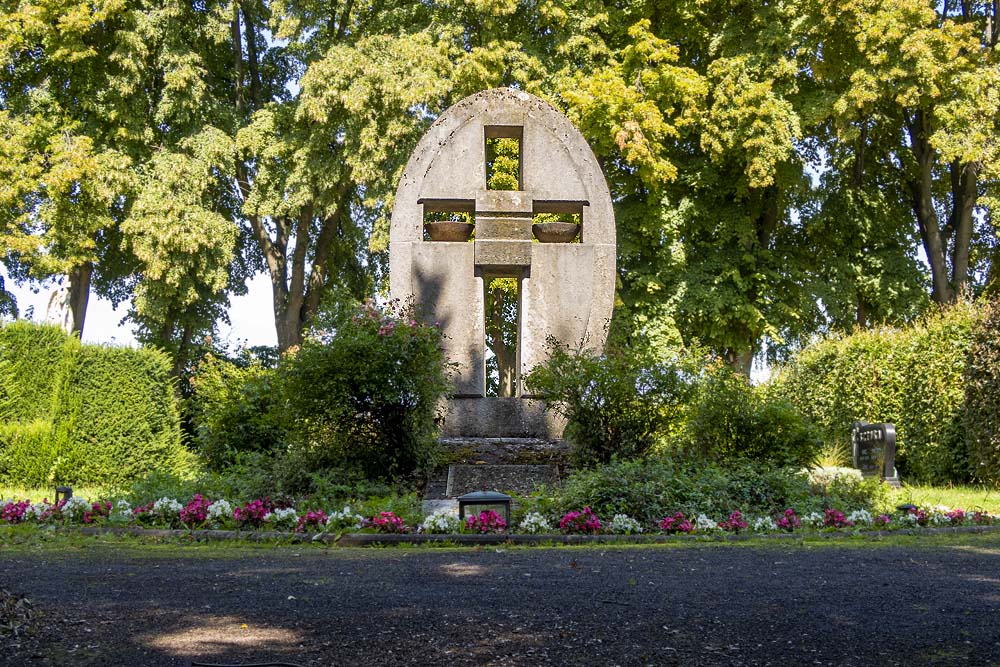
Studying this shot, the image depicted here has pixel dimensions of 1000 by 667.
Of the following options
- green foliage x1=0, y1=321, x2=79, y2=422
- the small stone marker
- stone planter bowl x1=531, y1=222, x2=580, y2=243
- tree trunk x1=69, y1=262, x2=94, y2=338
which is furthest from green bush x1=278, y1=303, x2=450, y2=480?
tree trunk x1=69, y1=262, x2=94, y2=338

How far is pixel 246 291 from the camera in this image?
2838 centimetres

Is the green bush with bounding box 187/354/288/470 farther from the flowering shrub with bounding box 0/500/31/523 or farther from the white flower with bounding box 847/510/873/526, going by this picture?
the white flower with bounding box 847/510/873/526

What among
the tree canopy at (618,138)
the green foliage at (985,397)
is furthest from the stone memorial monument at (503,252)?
the tree canopy at (618,138)

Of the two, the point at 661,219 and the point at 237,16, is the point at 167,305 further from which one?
the point at 661,219

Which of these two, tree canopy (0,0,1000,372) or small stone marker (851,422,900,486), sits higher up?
tree canopy (0,0,1000,372)

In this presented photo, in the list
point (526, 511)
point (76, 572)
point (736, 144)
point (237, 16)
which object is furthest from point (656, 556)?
point (237, 16)

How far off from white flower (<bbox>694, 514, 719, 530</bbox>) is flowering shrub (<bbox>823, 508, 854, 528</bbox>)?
→ 3.50 ft

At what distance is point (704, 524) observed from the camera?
837 centimetres

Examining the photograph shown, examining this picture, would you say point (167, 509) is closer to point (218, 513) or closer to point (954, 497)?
point (218, 513)

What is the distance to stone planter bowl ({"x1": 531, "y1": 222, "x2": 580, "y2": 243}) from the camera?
522 inches

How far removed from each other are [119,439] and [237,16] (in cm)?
1489

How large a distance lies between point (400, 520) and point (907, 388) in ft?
34.8

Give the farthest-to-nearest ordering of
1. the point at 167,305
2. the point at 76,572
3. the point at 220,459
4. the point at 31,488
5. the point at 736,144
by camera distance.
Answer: the point at 167,305
the point at 736,144
the point at 31,488
the point at 220,459
the point at 76,572

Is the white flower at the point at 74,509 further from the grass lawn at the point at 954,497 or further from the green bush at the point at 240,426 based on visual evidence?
the grass lawn at the point at 954,497
